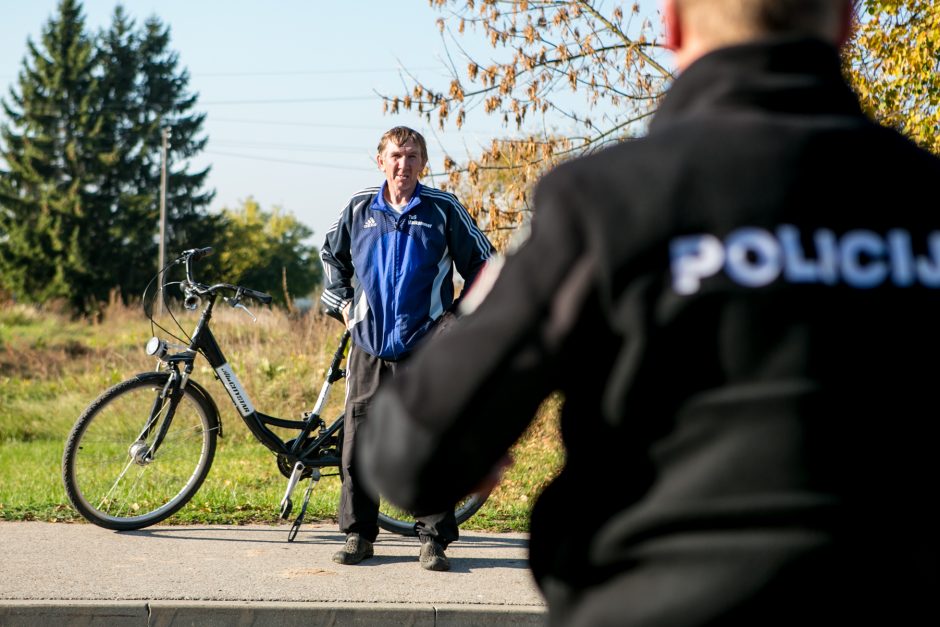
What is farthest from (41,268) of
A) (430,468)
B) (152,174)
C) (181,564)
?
(430,468)

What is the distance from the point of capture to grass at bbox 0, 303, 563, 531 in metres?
7.19

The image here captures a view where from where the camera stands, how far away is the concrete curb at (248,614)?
5016 millimetres

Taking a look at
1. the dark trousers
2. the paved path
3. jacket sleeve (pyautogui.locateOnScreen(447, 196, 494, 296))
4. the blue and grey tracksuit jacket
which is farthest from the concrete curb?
jacket sleeve (pyautogui.locateOnScreen(447, 196, 494, 296))

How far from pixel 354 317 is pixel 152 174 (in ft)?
194

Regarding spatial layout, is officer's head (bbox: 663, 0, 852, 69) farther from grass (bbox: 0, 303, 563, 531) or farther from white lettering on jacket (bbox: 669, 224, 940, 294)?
grass (bbox: 0, 303, 563, 531)

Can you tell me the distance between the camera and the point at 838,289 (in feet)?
4.35

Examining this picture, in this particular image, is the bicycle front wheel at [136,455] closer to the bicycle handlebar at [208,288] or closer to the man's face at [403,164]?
the bicycle handlebar at [208,288]

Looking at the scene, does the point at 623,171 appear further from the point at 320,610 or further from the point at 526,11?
the point at 526,11

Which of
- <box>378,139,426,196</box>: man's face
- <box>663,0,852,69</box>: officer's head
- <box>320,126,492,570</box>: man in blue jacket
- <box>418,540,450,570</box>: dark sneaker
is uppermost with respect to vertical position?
<box>378,139,426,196</box>: man's face

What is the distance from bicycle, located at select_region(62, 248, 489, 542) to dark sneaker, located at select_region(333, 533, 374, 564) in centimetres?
44

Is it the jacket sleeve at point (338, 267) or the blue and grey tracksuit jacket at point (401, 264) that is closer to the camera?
the blue and grey tracksuit jacket at point (401, 264)

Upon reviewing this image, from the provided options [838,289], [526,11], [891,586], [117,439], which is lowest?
[117,439]

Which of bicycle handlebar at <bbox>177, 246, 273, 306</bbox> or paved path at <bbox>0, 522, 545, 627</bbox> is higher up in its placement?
bicycle handlebar at <bbox>177, 246, 273, 306</bbox>

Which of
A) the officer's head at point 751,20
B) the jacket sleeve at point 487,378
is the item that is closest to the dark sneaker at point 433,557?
the jacket sleeve at point 487,378
